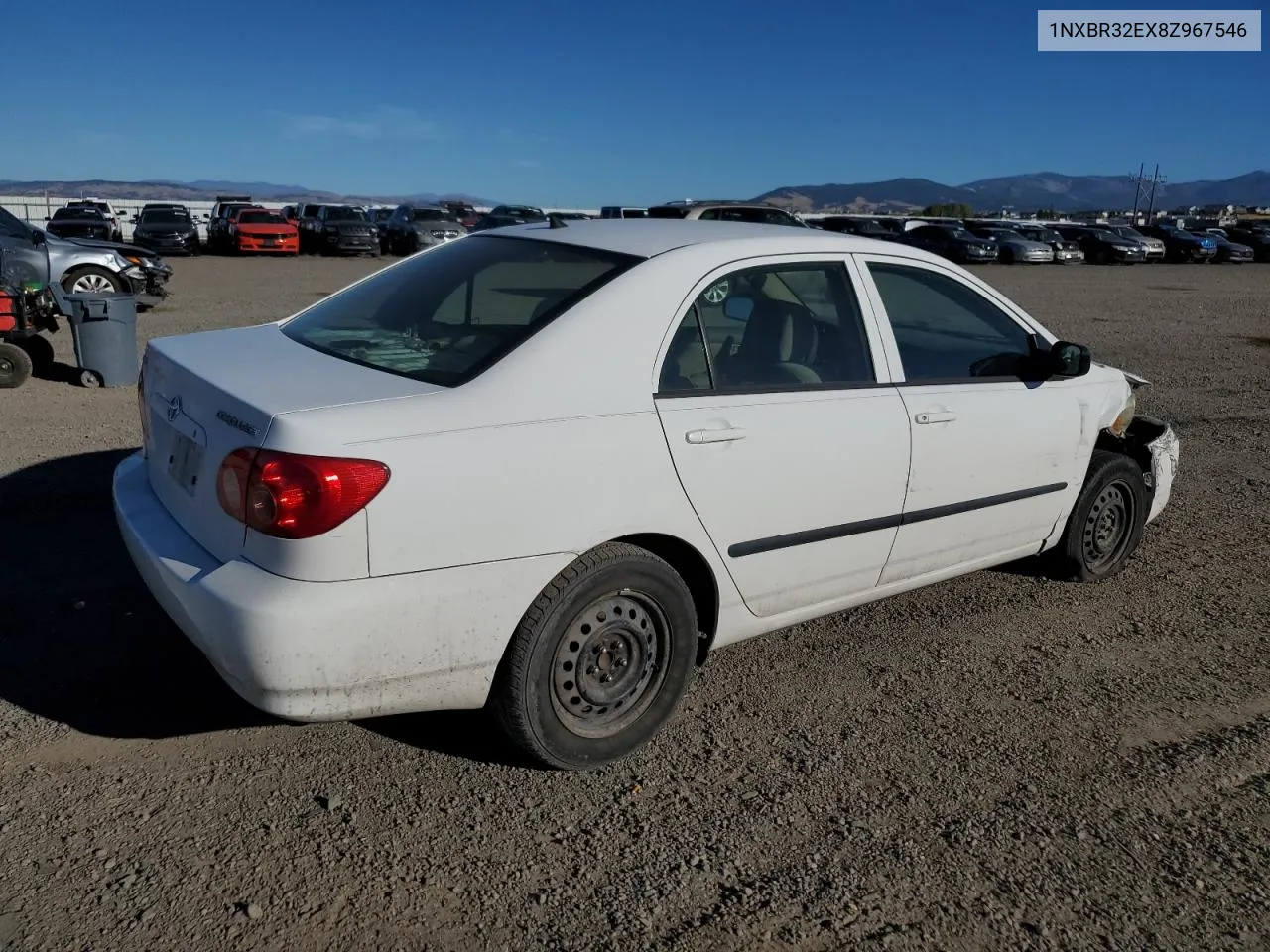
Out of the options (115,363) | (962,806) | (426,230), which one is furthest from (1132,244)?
(962,806)

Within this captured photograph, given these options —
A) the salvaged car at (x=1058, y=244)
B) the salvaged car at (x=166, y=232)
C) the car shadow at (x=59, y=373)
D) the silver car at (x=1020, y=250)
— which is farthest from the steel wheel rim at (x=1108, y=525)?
the salvaged car at (x=1058, y=244)

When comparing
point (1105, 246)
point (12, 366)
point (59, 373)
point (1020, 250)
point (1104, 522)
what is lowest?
point (1104, 522)

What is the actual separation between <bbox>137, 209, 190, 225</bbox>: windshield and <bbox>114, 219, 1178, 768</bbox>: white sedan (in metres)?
30.8

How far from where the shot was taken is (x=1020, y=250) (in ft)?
117

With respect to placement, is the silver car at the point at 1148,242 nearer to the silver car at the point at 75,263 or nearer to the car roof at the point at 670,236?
the silver car at the point at 75,263

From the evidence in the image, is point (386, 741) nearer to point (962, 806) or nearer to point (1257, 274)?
point (962, 806)

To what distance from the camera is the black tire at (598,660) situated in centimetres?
308

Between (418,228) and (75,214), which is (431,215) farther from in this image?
(75,214)

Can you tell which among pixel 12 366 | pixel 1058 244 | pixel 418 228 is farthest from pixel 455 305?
pixel 1058 244

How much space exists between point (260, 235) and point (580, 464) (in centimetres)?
3220

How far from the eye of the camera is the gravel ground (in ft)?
8.70

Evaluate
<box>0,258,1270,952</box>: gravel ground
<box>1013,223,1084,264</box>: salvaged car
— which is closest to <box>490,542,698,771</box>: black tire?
<box>0,258,1270,952</box>: gravel ground

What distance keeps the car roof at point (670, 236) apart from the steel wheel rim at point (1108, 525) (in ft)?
5.78

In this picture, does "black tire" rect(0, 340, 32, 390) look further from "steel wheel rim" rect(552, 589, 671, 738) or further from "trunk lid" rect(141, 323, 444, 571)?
"steel wheel rim" rect(552, 589, 671, 738)
